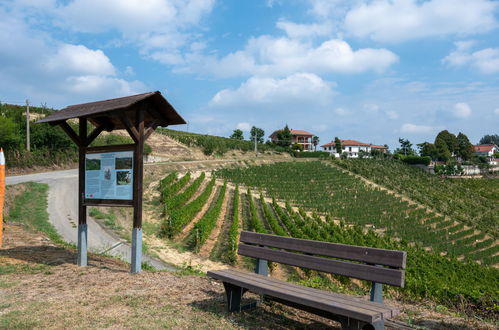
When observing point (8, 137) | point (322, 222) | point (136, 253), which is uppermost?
point (8, 137)

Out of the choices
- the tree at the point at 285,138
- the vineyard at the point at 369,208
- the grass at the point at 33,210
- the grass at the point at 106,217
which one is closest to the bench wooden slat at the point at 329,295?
the grass at the point at 33,210

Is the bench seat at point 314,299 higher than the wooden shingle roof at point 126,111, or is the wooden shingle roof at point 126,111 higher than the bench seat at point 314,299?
the wooden shingle roof at point 126,111

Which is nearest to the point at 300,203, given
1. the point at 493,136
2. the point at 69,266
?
the point at 69,266

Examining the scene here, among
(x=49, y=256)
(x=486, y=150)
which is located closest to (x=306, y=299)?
(x=49, y=256)

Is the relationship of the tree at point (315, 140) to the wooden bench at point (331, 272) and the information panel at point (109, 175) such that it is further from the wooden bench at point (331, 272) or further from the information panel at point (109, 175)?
the wooden bench at point (331, 272)

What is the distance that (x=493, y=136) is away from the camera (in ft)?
518

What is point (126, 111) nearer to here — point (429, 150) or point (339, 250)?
point (339, 250)

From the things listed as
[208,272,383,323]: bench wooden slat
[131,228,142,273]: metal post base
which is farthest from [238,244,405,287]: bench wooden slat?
[131,228,142,273]: metal post base

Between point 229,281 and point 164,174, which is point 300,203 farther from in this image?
point 229,281

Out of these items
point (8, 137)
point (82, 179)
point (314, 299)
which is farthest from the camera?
point (8, 137)

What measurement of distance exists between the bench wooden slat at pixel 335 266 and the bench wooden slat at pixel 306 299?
357 mm

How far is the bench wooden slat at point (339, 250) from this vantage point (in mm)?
3657

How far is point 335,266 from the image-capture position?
410 cm

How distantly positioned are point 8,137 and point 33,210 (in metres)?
17.4
